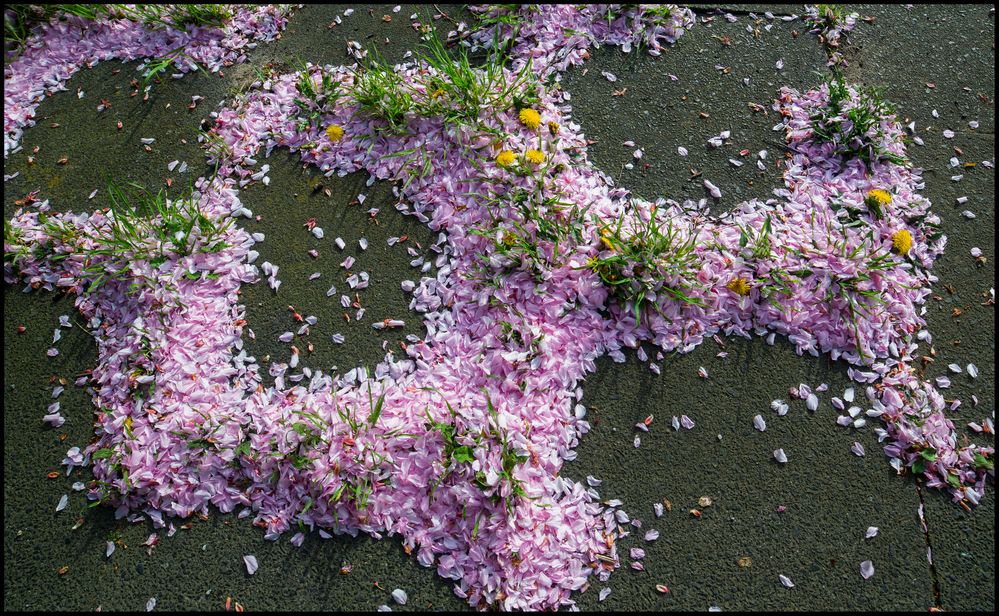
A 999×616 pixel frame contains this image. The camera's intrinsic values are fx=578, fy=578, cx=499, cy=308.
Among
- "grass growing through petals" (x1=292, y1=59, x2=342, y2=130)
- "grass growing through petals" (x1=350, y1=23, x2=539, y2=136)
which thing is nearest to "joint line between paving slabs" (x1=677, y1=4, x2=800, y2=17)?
"grass growing through petals" (x1=350, y1=23, x2=539, y2=136)

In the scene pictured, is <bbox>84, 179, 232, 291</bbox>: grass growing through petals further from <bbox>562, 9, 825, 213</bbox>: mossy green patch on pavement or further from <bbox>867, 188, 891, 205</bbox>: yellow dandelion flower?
<bbox>867, 188, 891, 205</bbox>: yellow dandelion flower

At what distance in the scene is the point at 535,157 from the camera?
9.32 feet

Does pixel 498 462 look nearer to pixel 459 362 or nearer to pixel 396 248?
pixel 459 362

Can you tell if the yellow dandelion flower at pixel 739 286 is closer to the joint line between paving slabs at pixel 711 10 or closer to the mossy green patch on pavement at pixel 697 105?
the mossy green patch on pavement at pixel 697 105

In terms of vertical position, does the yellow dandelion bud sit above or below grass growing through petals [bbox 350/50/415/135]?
below

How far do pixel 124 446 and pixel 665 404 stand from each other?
228cm

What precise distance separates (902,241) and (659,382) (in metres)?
1.33

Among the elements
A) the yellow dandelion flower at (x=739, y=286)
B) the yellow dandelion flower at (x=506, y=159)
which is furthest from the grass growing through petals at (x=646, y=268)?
the yellow dandelion flower at (x=506, y=159)

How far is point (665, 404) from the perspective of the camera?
2506 millimetres

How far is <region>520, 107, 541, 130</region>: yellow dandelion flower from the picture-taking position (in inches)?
117

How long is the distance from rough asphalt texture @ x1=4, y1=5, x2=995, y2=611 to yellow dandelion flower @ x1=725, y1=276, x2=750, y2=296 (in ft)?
0.76

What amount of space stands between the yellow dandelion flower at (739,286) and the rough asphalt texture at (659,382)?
0.76ft

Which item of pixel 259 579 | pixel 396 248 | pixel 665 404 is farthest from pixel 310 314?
pixel 665 404

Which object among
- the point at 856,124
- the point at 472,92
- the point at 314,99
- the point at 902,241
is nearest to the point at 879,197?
the point at 902,241
